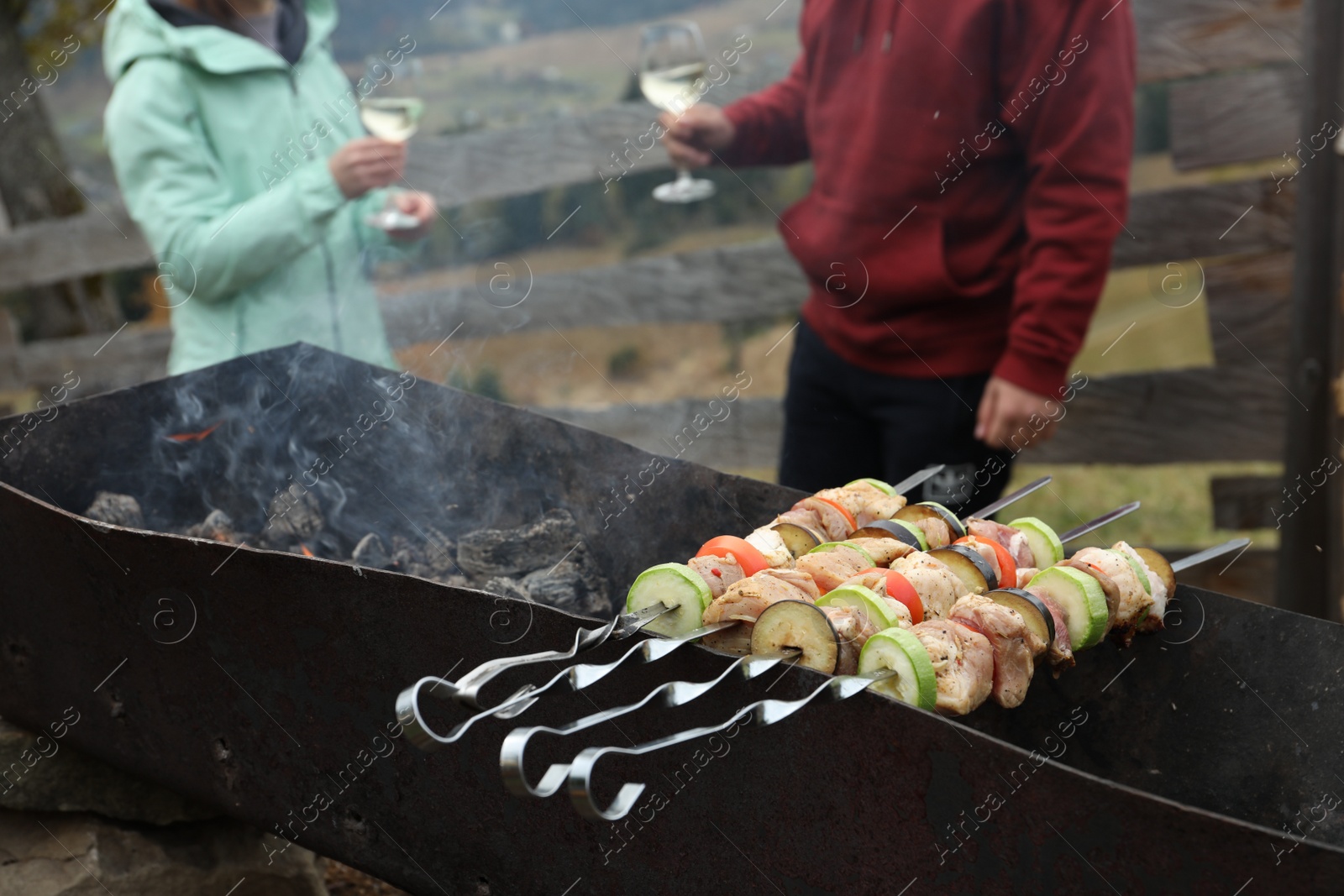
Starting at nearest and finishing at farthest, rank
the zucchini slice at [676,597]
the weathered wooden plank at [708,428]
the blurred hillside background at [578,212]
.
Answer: the zucchini slice at [676,597], the weathered wooden plank at [708,428], the blurred hillside background at [578,212]

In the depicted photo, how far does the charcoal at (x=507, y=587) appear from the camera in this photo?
2.53 metres

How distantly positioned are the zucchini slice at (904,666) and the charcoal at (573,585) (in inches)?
37.8

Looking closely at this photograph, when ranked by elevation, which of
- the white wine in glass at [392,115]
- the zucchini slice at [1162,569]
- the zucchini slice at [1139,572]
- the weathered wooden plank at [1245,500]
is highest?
the white wine in glass at [392,115]

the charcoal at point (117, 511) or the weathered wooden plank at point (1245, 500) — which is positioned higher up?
the charcoal at point (117, 511)

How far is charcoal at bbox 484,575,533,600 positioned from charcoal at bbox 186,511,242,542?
71 cm

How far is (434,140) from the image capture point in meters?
5.42

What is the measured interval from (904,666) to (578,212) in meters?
10.3

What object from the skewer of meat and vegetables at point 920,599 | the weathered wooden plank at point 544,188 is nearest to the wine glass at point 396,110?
the weathered wooden plank at point 544,188

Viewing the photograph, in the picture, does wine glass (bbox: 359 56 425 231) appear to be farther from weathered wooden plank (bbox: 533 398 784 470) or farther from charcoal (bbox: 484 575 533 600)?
weathered wooden plank (bbox: 533 398 784 470)

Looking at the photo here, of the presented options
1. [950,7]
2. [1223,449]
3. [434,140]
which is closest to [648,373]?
[434,140]

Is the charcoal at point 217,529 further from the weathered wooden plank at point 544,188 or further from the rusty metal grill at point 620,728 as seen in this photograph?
the weathered wooden plank at point 544,188

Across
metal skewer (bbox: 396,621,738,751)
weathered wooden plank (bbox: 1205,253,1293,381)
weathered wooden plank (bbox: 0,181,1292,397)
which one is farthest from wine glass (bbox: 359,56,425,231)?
weathered wooden plank (bbox: 1205,253,1293,381)

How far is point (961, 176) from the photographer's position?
11.1 ft

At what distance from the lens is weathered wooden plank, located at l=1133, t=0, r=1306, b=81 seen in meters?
4.13
